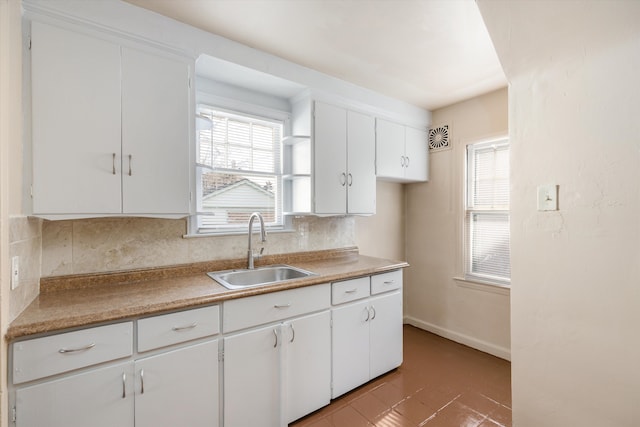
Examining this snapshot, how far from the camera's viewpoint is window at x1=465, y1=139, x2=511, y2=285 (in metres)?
2.78

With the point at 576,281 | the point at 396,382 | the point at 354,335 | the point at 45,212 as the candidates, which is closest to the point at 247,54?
the point at 45,212

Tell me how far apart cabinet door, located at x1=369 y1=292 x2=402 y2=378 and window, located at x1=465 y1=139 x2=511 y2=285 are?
1133 mm

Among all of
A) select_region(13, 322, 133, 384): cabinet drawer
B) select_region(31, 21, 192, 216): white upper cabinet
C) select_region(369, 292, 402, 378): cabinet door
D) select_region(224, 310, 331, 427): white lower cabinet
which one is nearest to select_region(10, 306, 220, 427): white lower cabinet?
select_region(13, 322, 133, 384): cabinet drawer

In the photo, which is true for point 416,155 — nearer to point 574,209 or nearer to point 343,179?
point 343,179

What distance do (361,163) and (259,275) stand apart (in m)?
1.37

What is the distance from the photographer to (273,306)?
1.74m

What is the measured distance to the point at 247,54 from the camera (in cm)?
201

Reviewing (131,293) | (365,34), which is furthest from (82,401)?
(365,34)

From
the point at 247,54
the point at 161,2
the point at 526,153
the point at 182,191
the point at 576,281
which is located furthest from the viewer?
the point at 247,54

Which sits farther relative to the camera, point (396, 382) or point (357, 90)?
point (357, 90)

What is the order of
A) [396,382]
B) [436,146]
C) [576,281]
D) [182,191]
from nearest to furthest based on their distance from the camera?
1. [576,281]
2. [182,191]
3. [396,382]
4. [436,146]

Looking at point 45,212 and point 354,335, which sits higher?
point 45,212

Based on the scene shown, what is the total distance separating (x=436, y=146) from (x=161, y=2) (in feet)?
9.27

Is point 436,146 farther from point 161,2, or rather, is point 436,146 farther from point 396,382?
point 161,2
